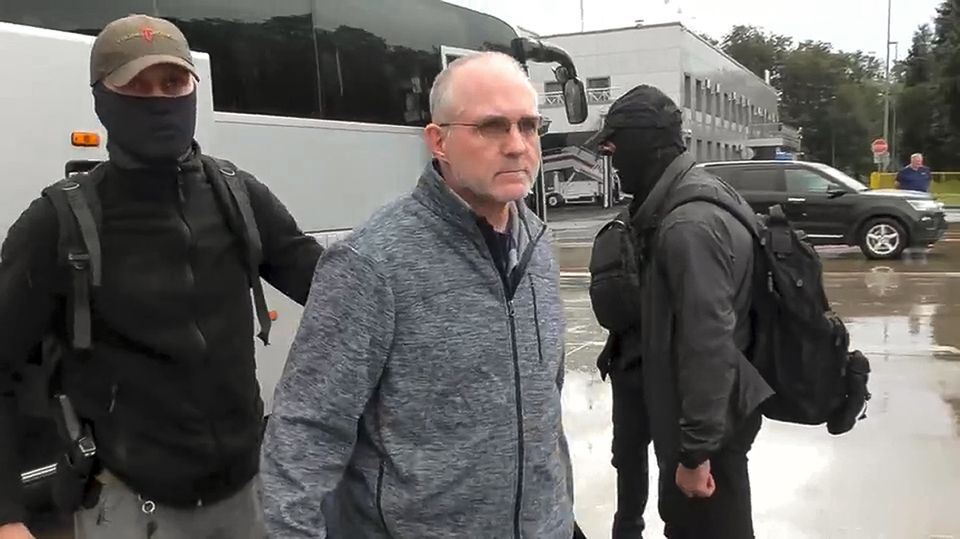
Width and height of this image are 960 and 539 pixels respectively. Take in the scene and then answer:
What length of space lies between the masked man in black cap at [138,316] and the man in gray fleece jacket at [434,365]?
1.72ft

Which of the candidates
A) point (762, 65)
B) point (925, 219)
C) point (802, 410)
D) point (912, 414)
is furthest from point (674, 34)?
point (762, 65)

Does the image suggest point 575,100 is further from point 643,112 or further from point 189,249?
point 189,249

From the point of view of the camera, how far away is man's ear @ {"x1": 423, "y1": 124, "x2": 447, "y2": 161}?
76.8 inches

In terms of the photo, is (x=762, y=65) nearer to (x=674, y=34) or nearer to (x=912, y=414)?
(x=674, y=34)

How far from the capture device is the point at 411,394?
1861mm

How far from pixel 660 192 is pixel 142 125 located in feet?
5.71

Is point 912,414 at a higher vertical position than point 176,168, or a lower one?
lower

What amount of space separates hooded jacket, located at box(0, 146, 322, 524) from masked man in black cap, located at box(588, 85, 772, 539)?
136 centimetres

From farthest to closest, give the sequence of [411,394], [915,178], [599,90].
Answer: [599,90], [915,178], [411,394]

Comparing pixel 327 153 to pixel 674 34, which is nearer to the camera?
pixel 327 153

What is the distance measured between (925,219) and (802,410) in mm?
14317

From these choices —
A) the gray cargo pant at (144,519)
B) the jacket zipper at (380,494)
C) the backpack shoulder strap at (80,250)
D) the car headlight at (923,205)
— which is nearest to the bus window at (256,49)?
the backpack shoulder strap at (80,250)

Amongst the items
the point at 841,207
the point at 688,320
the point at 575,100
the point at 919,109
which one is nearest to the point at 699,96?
the point at 919,109

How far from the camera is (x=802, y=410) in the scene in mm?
3271
